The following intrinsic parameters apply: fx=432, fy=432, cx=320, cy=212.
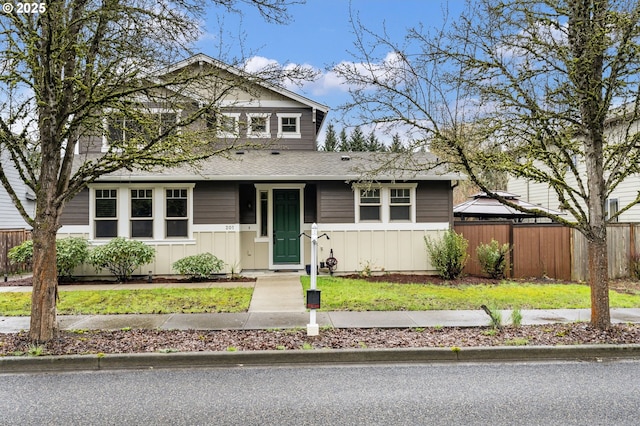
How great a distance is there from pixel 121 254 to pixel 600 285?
1062cm

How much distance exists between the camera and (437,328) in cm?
673

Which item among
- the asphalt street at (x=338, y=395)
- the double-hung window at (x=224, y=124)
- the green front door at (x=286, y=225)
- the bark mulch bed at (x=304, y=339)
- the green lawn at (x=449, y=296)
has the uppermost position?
the double-hung window at (x=224, y=124)

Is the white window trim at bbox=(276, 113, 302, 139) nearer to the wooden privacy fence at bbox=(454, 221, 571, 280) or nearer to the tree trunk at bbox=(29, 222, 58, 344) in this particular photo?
the wooden privacy fence at bbox=(454, 221, 571, 280)

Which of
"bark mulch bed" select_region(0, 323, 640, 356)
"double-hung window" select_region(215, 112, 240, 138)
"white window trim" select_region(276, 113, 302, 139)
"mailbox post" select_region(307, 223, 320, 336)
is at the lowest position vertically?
"bark mulch bed" select_region(0, 323, 640, 356)

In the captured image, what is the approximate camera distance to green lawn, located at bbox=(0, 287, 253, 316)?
817 cm

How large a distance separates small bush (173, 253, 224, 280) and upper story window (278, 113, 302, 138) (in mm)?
5632

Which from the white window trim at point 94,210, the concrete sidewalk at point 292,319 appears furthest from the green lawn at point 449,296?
the white window trim at point 94,210

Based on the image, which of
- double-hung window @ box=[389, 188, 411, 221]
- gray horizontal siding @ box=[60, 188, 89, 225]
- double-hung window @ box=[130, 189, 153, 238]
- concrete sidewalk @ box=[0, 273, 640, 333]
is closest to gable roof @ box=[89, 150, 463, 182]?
double-hung window @ box=[130, 189, 153, 238]

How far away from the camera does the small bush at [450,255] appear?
1203cm

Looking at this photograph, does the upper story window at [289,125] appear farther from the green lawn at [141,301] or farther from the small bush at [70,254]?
the small bush at [70,254]

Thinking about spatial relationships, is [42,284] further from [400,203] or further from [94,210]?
[400,203]

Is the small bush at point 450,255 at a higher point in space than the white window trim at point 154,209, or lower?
lower

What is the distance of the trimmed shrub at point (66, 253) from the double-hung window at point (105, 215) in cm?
73

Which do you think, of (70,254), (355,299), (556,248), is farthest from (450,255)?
(70,254)
